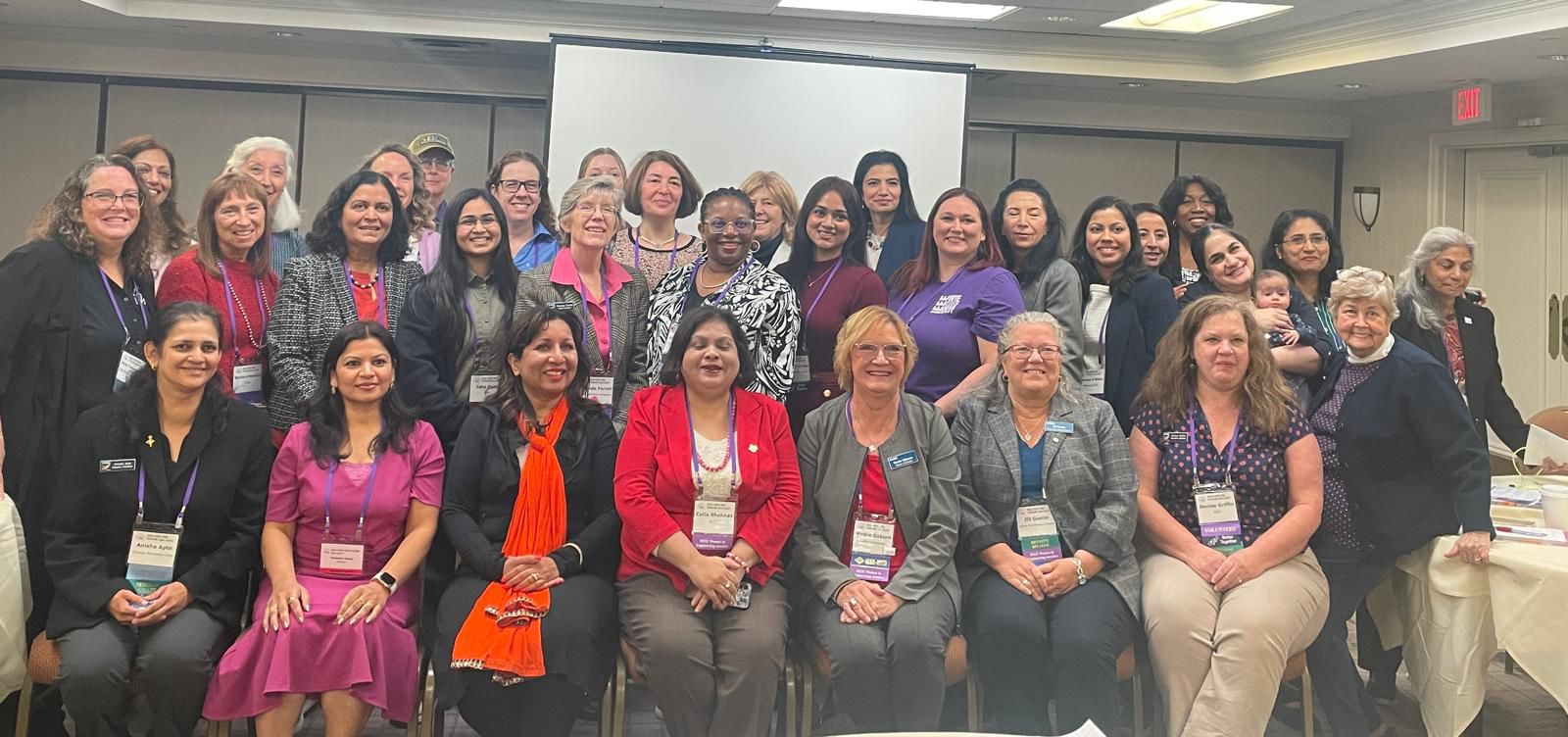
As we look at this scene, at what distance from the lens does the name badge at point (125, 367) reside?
A: 3102 mm

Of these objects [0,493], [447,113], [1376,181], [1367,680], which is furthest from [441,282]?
[1376,181]

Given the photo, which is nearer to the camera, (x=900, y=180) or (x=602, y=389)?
(x=602, y=389)

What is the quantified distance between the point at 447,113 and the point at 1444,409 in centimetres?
623

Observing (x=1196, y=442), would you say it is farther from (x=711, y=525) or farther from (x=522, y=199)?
(x=522, y=199)

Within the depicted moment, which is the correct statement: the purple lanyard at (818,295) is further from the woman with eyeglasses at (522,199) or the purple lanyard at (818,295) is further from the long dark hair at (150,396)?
the long dark hair at (150,396)

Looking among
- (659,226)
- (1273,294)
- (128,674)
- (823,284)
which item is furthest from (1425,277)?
(128,674)

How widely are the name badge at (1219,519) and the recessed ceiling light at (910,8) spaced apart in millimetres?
3929

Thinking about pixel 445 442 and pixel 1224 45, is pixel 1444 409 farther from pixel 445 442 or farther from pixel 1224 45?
pixel 1224 45

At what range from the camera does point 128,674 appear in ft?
9.02

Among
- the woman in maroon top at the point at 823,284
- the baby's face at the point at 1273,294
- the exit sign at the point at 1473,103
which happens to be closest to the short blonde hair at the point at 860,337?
the woman in maroon top at the point at 823,284

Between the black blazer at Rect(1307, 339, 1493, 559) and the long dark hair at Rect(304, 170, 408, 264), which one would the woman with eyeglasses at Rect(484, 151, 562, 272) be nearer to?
the long dark hair at Rect(304, 170, 408, 264)

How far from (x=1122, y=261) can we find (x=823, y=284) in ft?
3.50

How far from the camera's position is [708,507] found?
10.1 ft

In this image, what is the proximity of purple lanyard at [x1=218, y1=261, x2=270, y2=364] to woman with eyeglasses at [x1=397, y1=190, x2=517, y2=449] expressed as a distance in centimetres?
26
